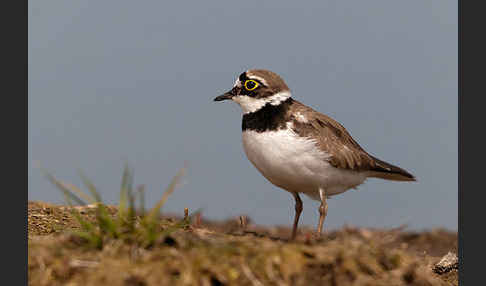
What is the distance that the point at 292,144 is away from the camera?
7.05m

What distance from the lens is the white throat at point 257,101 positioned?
7383 mm

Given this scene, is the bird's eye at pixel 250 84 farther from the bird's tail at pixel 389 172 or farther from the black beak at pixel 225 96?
the bird's tail at pixel 389 172

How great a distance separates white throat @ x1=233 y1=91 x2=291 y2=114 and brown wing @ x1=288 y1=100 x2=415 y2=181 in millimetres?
205

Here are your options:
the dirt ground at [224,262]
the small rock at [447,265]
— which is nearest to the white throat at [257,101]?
the dirt ground at [224,262]

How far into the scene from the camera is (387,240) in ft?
19.3

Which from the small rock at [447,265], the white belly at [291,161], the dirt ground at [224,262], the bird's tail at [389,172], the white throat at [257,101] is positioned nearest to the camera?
the dirt ground at [224,262]

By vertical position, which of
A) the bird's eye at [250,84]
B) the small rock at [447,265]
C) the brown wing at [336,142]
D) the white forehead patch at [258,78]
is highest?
the white forehead patch at [258,78]

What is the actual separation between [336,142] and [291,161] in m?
0.85

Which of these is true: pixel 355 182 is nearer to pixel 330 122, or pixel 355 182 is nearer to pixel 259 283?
pixel 330 122

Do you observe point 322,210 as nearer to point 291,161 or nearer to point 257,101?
point 291,161

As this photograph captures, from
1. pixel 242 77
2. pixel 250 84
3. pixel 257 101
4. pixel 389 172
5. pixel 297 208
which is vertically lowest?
pixel 297 208

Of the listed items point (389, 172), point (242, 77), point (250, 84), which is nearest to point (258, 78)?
point (250, 84)

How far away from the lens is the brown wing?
7277mm

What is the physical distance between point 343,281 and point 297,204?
8.91 ft
